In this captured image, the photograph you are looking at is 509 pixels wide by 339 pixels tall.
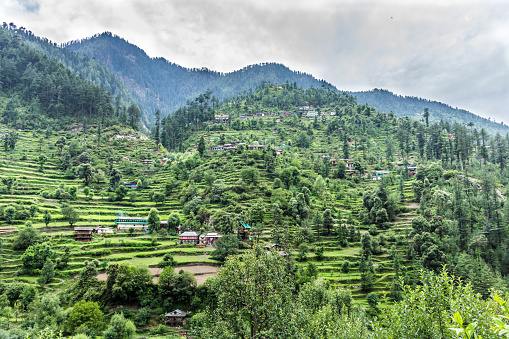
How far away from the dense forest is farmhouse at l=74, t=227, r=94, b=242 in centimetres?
102

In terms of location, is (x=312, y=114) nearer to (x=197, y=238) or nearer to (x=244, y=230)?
(x=244, y=230)

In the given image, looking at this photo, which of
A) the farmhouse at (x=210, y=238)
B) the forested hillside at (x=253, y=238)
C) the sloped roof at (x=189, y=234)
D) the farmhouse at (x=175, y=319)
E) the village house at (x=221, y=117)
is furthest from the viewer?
the village house at (x=221, y=117)

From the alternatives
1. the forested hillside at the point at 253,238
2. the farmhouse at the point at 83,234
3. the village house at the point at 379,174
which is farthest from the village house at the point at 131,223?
the village house at the point at 379,174

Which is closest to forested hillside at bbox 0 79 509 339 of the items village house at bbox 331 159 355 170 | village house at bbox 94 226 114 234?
village house at bbox 331 159 355 170

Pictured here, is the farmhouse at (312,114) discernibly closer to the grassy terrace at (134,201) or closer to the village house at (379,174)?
the grassy terrace at (134,201)

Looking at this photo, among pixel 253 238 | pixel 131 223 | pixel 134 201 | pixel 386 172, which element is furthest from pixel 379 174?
pixel 134 201

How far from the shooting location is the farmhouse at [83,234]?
156ft

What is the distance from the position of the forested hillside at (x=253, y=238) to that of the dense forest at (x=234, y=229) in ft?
0.68

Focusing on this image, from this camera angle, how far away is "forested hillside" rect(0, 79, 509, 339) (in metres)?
13.6

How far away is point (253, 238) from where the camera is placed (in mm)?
50625

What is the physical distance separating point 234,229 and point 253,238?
12.3 ft

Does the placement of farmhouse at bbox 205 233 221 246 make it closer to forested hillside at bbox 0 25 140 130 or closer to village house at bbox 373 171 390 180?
village house at bbox 373 171 390 180

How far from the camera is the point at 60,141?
78.5 meters

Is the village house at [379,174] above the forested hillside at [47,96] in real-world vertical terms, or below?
below
